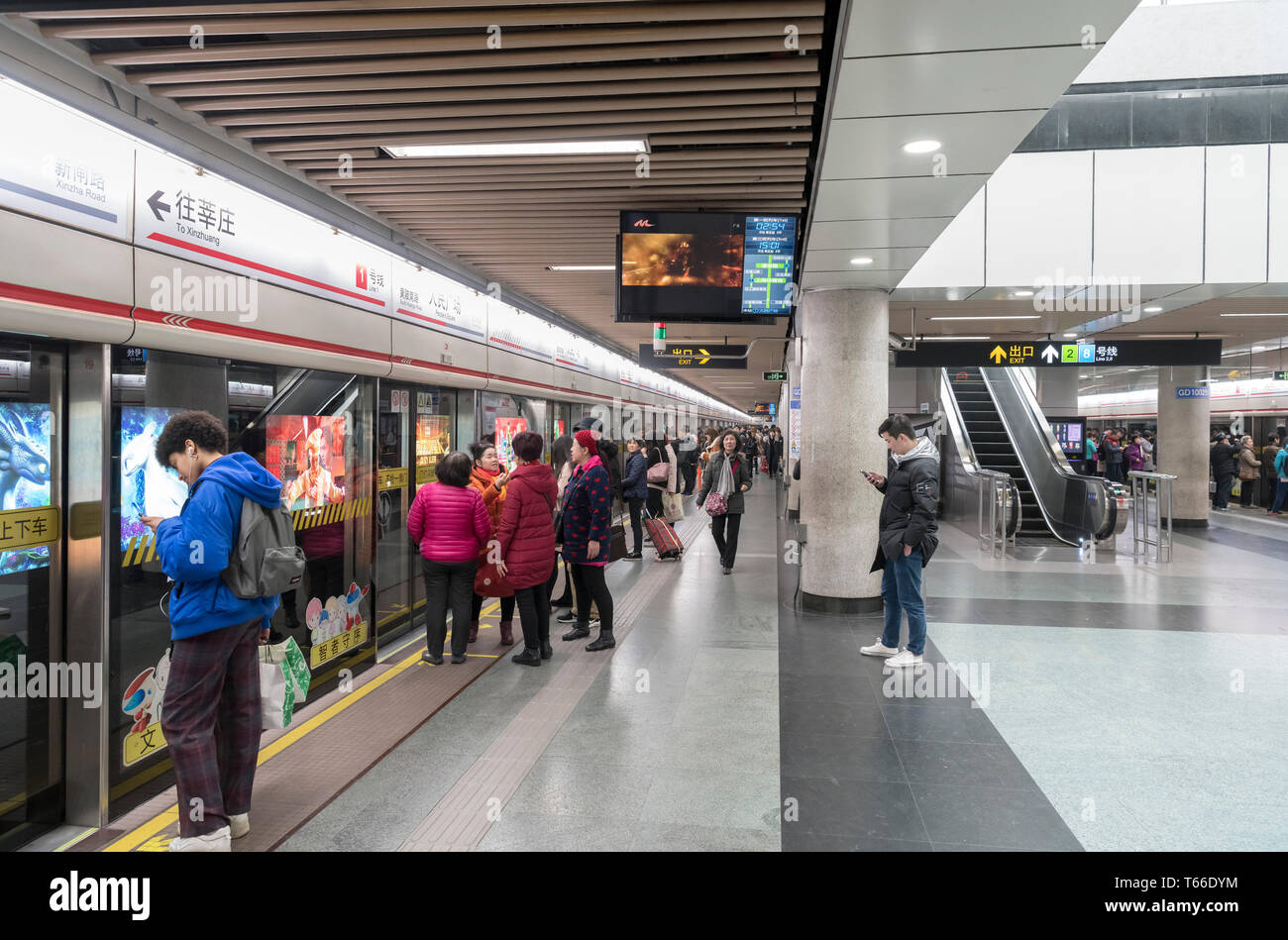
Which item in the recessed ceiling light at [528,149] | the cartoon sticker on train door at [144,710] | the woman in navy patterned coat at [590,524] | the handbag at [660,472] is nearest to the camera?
the cartoon sticker on train door at [144,710]

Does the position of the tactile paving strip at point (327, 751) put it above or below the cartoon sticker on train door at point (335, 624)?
below

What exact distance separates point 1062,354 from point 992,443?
215 inches

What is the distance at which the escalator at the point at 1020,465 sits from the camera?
11.6 m

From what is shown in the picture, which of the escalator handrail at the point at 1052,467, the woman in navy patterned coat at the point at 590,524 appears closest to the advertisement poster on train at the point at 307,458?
the woman in navy patterned coat at the point at 590,524

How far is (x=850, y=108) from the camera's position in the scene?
323 cm

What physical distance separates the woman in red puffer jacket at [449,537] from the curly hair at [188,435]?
220cm

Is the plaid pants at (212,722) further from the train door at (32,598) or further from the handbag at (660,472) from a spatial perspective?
the handbag at (660,472)

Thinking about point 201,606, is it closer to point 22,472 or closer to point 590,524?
point 22,472

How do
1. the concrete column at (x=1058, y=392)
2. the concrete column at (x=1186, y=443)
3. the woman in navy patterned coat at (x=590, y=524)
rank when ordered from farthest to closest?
the concrete column at (x=1058, y=392), the concrete column at (x=1186, y=443), the woman in navy patterned coat at (x=590, y=524)

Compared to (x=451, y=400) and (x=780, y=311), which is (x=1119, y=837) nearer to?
(x=780, y=311)

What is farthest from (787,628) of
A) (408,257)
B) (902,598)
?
(408,257)

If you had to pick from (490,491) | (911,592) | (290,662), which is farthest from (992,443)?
(290,662)

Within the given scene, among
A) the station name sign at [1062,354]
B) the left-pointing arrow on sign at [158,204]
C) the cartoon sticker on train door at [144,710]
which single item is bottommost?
the cartoon sticker on train door at [144,710]

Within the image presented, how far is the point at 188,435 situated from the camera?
293 cm
